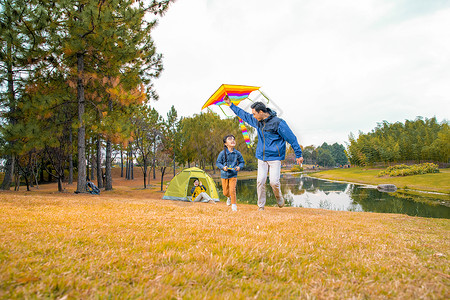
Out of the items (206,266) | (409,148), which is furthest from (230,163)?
(409,148)

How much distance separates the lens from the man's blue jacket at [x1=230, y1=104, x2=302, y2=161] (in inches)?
229

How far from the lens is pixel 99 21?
10562 mm

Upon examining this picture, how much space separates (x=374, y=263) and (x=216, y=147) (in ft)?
129

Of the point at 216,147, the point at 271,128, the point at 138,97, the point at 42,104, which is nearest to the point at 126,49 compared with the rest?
the point at 138,97

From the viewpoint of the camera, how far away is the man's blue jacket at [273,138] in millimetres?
5812

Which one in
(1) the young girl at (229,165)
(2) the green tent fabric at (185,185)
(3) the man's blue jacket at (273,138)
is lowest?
(2) the green tent fabric at (185,185)

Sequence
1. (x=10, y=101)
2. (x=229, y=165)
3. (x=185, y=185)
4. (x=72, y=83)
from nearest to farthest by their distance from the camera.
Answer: (x=229, y=165) → (x=10, y=101) → (x=72, y=83) → (x=185, y=185)

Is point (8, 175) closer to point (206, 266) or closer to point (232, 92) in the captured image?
point (232, 92)

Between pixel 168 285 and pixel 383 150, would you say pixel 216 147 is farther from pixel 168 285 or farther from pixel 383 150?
pixel 168 285

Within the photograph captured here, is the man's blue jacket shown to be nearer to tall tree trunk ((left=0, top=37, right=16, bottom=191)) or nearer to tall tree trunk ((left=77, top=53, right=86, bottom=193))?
tall tree trunk ((left=77, top=53, right=86, bottom=193))

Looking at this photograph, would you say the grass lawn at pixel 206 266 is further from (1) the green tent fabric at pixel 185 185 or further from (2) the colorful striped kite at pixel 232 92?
(1) the green tent fabric at pixel 185 185

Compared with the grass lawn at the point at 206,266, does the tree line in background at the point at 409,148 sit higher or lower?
higher

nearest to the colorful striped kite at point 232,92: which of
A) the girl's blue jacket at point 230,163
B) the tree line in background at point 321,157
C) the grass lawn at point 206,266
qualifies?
the girl's blue jacket at point 230,163

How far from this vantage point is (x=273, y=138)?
5.92 metres
